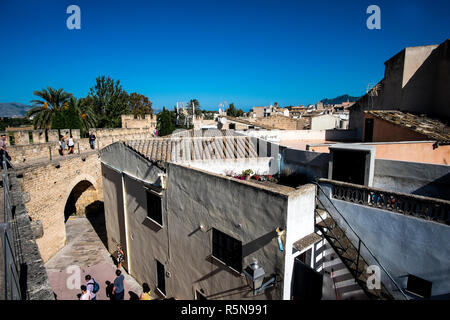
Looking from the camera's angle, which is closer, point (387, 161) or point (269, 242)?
point (269, 242)

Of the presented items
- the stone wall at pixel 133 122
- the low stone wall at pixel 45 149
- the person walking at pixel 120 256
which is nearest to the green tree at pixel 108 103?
the stone wall at pixel 133 122

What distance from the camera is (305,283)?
203 inches

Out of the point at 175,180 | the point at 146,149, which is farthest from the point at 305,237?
the point at 146,149

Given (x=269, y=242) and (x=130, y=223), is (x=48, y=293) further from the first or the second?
(x=130, y=223)

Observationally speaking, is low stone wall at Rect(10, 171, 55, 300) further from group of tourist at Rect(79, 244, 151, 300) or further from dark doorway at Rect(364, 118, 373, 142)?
dark doorway at Rect(364, 118, 373, 142)

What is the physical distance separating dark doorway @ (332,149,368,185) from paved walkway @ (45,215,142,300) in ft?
30.9

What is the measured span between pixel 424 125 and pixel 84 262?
17.6 metres

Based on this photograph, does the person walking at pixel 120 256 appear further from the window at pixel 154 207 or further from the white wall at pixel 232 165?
the white wall at pixel 232 165

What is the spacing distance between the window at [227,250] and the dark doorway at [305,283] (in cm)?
144

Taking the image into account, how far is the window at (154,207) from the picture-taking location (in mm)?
8938

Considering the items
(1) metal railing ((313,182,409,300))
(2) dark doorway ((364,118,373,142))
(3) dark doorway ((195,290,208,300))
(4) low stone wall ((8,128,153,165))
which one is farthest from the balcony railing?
(4) low stone wall ((8,128,153,165))

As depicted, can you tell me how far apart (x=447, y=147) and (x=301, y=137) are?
26.5ft

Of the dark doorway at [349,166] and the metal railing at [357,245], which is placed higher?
the dark doorway at [349,166]
